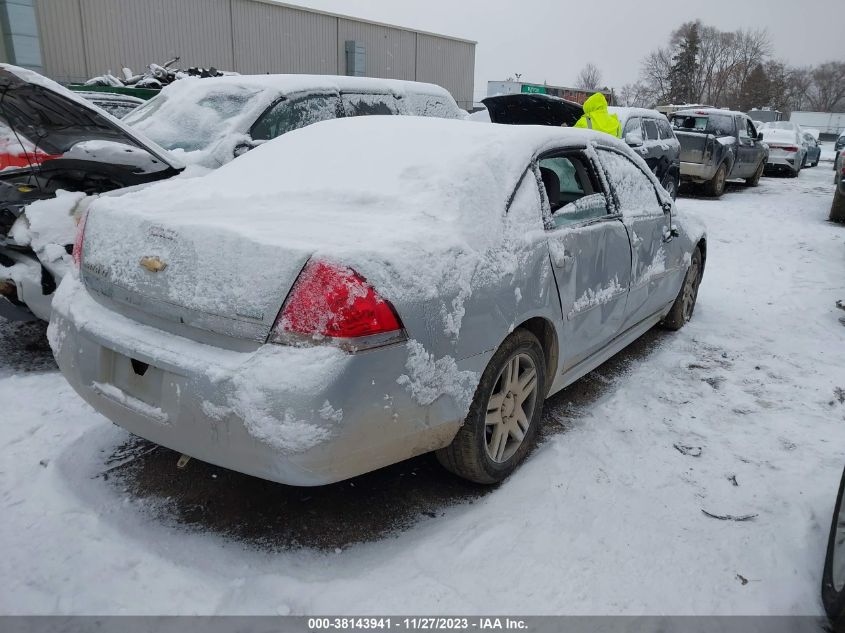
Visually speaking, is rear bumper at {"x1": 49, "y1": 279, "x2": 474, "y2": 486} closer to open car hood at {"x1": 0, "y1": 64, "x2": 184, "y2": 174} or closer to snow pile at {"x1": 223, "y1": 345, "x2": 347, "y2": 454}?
snow pile at {"x1": 223, "y1": 345, "x2": 347, "y2": 454}

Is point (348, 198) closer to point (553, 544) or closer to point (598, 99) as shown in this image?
point (553, 544)

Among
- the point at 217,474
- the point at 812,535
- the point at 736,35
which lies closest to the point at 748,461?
the point at 812,535

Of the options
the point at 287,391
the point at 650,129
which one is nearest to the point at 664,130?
the point at 650,129

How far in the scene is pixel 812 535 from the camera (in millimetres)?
2545

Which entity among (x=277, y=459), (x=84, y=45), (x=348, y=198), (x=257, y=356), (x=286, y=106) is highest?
(x=84, y=45)

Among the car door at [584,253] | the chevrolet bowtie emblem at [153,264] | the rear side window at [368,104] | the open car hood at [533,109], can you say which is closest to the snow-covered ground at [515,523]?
the car door at [584,253]

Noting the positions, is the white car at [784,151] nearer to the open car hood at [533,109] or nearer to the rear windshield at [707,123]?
the rear windshield at [707,123]

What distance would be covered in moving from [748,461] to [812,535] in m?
0.59

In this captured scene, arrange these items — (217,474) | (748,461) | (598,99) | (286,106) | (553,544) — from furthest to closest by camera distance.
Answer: (598,99), (286,106), (748,461), (217,474), (553,544)

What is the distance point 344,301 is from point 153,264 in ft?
2.60

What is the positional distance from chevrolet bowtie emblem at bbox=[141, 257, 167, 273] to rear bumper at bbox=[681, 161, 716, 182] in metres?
12.5

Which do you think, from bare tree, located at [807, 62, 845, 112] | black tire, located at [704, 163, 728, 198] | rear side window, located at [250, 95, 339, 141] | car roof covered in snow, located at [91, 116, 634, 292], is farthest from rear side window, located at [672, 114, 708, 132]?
bare tree, located at [807, 62, 845, 112]

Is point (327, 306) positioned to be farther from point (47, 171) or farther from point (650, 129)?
point (650, 129)

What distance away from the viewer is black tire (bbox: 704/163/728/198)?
1287 cm
